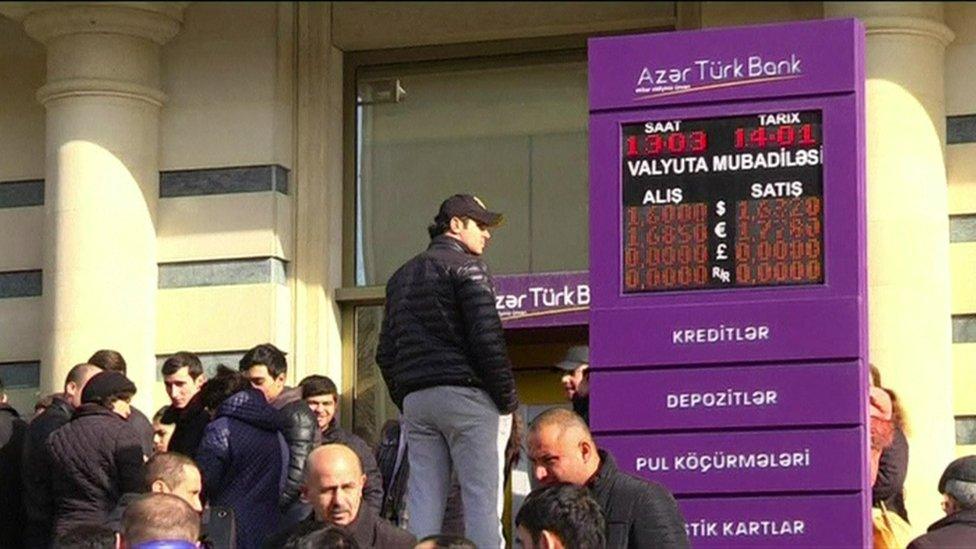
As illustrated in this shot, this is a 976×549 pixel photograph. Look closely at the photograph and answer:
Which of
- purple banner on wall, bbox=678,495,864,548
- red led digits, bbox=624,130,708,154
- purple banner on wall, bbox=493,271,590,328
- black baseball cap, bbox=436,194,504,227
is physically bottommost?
purple banner on wall, bbox=678,495,864,548

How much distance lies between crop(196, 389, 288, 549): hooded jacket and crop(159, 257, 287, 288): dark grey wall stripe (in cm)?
474

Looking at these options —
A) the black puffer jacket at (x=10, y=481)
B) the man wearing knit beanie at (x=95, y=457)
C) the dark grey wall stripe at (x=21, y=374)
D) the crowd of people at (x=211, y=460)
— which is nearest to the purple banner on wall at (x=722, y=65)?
the crowd of people at (x=211, y=460)

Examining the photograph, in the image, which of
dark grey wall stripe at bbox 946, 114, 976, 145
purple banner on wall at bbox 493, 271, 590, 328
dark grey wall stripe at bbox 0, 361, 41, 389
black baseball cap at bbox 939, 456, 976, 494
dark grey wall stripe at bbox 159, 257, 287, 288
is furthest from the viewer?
dark grey wall stripe at bbox 0, 361, 41, 389

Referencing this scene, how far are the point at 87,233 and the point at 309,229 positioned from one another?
1572 millimetres

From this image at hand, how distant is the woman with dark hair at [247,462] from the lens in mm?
12867

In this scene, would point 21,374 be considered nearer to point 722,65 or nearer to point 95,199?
point 95,199

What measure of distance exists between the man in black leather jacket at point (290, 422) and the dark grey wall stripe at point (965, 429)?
4.72 meters

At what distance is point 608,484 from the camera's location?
31.9 feet

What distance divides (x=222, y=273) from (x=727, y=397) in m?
6.42

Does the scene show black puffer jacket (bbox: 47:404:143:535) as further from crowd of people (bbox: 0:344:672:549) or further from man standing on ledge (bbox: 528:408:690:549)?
man standing on ledge (bbox: 528:408:690:549)

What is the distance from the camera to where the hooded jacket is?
12867mm

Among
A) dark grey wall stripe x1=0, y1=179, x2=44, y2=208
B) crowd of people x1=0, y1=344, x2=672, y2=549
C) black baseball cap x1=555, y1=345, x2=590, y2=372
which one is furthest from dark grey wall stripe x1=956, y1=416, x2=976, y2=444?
dark grey wall stripe x1=0, y1=179, x2=44, y2=208

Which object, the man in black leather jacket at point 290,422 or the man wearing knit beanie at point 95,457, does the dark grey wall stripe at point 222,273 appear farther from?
the man wearing knit beanie at point 95,457

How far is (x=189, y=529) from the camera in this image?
8984 mm
